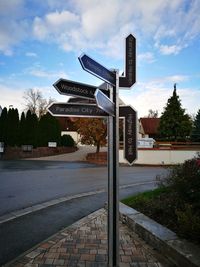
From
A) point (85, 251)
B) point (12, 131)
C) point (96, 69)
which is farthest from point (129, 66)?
point (12, 131)

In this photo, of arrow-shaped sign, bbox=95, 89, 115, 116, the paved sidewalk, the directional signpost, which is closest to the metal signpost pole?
the directional signpost

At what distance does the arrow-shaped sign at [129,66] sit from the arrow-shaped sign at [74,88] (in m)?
0.25

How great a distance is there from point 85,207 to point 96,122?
67.7ft

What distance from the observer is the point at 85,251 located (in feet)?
14.6

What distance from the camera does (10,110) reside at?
34844mm

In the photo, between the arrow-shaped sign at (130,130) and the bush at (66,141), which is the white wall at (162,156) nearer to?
the bush at (66,141)

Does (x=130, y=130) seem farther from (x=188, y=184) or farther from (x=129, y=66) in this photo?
(x=188, y=184)

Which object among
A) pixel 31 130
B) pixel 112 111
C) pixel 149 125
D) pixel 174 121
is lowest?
pixel 112 111

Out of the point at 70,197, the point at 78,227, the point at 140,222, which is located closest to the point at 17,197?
the point at 70,197

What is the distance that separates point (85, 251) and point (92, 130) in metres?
24.1

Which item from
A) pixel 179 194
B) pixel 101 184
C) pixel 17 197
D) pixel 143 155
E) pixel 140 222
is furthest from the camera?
pixel 143 155

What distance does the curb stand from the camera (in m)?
3.82

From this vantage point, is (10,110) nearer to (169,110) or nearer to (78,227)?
(169,110)

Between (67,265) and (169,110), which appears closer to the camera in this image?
(67,265)
